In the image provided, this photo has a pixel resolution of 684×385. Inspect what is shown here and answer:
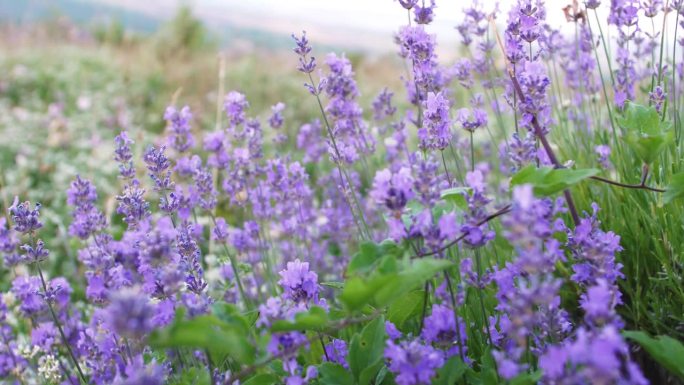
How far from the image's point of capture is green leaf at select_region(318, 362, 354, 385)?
4.62 ft

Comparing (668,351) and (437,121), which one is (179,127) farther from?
(668,351)

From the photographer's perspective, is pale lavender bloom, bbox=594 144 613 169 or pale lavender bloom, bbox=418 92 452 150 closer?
pale lavender bloom, bbox=418 92 452 150

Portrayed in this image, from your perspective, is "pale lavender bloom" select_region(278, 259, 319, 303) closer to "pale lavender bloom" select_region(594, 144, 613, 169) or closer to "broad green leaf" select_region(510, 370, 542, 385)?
"broad green leaf" select_region(510, 370, 542, 385)

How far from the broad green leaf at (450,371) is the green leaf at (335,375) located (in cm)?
18

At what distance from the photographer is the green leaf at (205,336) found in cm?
100

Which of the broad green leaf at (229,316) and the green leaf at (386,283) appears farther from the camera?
the broad green leaf at (229,316)

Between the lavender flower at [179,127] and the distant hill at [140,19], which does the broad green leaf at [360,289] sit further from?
the distant hill at [140,19]

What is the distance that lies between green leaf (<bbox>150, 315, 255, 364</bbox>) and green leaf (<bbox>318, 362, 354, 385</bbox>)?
0.26 metres

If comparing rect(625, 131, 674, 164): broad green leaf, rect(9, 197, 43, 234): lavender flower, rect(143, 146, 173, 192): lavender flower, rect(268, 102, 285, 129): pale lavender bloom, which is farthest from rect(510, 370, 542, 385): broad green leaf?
rect(268, 102, 285, 129): pale lavender bloom

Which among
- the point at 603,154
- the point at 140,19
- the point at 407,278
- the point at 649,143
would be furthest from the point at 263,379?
the point at 140,19

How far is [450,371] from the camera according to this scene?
4.48 ft

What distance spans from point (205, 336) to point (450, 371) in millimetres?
560

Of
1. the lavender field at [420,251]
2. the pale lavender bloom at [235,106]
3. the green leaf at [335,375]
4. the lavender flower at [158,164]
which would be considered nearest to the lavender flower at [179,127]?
the lavender field at [420,251]

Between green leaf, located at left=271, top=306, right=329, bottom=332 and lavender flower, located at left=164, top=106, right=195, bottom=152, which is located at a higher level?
lavender flower, located at left=164, top=106, right=195, bottom=152
